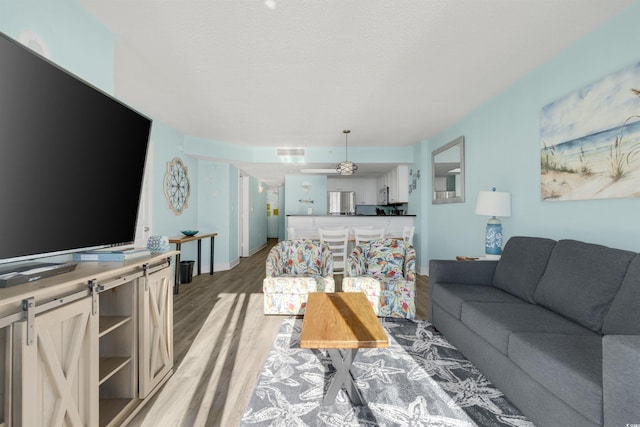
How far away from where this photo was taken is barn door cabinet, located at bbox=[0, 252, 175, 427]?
1022 millimetres

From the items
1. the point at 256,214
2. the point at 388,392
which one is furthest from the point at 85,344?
the point at 256,214

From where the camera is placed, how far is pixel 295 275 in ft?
12.2

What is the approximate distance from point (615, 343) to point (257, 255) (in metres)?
8.17

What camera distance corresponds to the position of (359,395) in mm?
1878

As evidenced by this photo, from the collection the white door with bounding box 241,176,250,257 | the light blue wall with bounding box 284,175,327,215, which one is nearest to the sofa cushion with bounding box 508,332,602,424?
the light blue wall with bounding box 284,175,327,215

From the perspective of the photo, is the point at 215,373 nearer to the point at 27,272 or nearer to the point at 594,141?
the point at 27,272

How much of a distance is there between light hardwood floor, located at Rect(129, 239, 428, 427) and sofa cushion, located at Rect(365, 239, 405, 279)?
0.62 meters

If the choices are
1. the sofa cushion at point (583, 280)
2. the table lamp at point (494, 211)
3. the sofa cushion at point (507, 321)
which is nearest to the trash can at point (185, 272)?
the sofa cushion at point (507, 321)

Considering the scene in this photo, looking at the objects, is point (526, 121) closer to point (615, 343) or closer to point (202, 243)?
point (615, 343)

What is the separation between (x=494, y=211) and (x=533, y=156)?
2.21ft

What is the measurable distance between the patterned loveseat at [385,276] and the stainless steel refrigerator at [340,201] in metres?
5.34

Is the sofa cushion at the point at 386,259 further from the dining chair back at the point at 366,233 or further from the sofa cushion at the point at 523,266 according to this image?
the sofa cushion at the point at 523,266

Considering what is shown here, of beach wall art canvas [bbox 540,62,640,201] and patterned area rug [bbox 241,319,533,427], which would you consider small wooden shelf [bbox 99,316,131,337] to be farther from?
beach wall art canvas [bbox 540,62,640,201]

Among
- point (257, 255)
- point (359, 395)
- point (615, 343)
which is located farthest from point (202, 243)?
point (615, 343)
